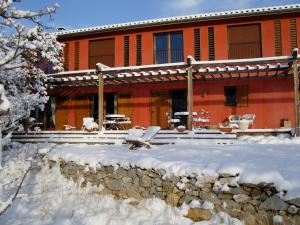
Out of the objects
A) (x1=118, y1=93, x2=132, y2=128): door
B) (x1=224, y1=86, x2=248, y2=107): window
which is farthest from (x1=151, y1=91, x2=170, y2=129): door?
(x1=224, y1=86, x2=248, y2=107): window

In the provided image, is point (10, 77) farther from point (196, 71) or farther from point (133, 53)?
point (196, 71)

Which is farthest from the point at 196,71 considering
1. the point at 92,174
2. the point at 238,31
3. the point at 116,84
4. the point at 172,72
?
the point at 92,174

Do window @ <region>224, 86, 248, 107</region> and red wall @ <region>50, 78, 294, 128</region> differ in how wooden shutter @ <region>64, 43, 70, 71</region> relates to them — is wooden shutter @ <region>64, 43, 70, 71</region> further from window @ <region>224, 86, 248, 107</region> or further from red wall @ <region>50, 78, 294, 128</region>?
window @ <region>224, 86, 248, 107</region>

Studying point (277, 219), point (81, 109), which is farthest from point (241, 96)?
point (277, 219)

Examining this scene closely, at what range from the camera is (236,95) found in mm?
15008

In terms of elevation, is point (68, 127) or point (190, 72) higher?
point (190, 72)

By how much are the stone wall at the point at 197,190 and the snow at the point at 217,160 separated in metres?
0.11

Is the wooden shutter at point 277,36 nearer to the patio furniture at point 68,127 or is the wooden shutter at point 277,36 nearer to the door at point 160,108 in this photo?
the door at point 160,108

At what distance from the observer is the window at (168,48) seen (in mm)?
16125

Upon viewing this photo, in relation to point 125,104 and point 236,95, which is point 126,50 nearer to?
point 125,104

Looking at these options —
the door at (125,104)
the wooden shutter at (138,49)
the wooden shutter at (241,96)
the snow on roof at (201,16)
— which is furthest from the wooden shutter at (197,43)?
the door at (125,104)

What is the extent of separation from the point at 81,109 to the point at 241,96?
8.24m

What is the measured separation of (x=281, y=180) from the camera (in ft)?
17.5

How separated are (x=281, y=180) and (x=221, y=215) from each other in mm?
1250
